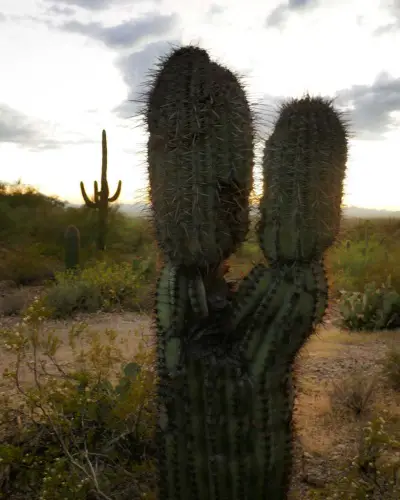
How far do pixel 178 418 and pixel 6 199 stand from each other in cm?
2096

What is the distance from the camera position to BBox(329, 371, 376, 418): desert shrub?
5137 millimetres

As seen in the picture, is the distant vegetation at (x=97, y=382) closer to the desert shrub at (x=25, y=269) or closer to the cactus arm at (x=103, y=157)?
the desert shrub at (x=25, y=269)

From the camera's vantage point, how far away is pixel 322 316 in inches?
121

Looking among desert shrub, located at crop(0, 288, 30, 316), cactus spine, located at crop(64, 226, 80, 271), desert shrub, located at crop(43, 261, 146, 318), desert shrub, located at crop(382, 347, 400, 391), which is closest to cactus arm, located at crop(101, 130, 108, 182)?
cactus spine, located at crop(64, 226, 80, 271)

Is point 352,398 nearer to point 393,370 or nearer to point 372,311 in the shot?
point 393,370

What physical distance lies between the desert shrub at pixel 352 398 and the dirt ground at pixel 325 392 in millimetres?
71

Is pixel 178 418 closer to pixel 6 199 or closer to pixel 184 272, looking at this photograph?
pixel 184 272

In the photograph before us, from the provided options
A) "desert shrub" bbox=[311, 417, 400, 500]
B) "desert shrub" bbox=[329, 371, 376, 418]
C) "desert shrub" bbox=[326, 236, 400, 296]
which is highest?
"desert shrub" bbox=[326, 236, 400, 296]

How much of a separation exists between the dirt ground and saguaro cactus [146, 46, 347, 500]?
1.28 feet

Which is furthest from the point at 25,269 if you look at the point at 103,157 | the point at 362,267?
the point at 362,267

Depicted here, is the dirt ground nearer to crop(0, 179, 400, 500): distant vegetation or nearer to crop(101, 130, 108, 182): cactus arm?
crop(0, 179, 400, 500): distant vegetation

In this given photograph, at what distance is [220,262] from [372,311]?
626cm

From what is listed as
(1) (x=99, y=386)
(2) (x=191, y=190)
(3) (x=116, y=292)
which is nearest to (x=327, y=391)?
(1) (x=99, y=386)

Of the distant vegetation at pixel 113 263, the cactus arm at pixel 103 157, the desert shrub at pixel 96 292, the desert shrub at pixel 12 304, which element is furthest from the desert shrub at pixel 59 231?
the desert shrub at pixel 12 304
